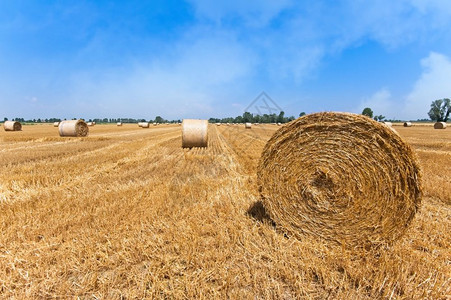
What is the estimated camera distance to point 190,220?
3592 mm

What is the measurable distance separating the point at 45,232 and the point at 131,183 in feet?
8.19

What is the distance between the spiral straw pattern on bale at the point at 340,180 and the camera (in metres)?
2.84

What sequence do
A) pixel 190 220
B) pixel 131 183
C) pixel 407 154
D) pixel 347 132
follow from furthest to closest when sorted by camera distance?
pixel 131 183 < pixel 190 220 < pixel 347 132 < pixel 407 154

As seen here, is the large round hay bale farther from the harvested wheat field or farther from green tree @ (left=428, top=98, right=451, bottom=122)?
green tree @ (left=428, top=98, right=451, bottom=122)

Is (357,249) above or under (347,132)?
under

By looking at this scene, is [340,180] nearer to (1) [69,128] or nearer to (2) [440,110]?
(1) [69,128]

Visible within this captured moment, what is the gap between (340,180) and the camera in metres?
3.09

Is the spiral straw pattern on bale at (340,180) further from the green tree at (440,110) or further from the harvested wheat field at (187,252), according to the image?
the green tree at (440,110)

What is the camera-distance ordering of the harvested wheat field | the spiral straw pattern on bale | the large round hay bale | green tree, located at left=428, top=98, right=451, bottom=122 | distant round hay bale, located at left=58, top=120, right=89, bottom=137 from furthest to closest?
1. green tree, located at left=428, top=98, right=451, bottom=122
2. distant round hay bale, located at left=58, top=120, right=89, bottom=137
3. the large round hay bale
4. the spiral straw pattern on bale
5. the harvested wheat field

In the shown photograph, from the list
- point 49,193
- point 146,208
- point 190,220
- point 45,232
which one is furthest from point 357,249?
point 49,193

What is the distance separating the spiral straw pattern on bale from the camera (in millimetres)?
2842

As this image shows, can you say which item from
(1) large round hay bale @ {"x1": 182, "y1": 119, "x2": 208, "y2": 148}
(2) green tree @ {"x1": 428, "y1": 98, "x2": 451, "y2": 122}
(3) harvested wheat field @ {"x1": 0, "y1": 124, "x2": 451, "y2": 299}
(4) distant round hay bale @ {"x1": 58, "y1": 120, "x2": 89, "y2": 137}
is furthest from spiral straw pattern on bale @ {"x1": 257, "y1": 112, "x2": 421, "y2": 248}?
(2) green tree @ {"x1": 428, "y1": 98, "x2": 451, "y2": 122}

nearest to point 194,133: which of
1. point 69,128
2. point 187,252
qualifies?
point 187,252

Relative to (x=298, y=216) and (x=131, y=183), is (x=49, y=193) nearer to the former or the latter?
(x=131, y=183)
